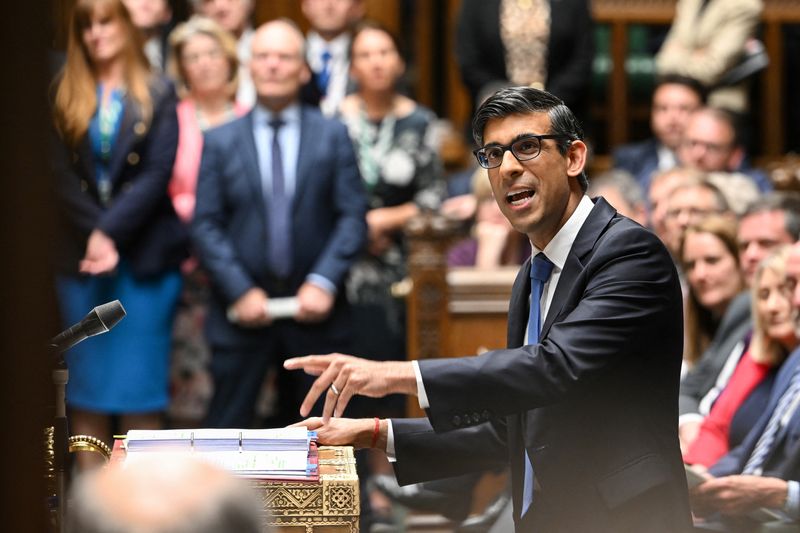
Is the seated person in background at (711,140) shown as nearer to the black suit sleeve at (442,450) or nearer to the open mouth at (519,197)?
the black suit sleeve at (442,450)

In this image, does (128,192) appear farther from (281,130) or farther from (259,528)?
(259,528)

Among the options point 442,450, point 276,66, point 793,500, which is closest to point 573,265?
point 442,450

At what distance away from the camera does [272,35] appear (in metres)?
5.77

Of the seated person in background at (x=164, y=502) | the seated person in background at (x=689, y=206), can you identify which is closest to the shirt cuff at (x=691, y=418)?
the seated person in background at (x=689, y=206)

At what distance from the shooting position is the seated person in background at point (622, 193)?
6070mm

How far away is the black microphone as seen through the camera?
2.64 metres

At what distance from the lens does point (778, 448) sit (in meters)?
4.06

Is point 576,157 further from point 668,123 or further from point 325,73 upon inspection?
point 668,123

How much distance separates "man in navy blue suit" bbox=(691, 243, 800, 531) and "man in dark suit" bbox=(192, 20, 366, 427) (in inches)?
73.2

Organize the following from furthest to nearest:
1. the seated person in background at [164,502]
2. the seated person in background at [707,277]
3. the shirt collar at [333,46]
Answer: the shirt collar at [333,46] < the seated person in background at [707,277] < the seated person in background at [164,502]

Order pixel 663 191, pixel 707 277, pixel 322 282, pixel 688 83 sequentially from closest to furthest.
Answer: pixel 707 277 → pixel 322 282 → pixel 663 191 → pixel 688 83

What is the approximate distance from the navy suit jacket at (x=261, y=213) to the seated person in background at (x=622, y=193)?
1.11 m

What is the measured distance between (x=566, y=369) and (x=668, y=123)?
455 centimetres

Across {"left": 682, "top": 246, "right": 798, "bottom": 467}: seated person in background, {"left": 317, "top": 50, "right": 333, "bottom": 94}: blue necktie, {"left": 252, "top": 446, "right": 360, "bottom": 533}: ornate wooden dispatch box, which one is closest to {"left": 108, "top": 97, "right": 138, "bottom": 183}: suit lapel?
{"left": 317, "top": 50, "right": 333, "bottom": 94}: blue necktie
